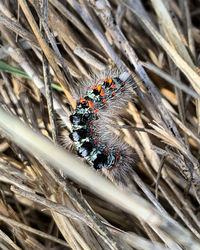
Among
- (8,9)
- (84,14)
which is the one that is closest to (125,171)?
(84,14)

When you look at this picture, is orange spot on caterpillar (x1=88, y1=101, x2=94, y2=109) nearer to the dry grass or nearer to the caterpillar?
the caterpillar

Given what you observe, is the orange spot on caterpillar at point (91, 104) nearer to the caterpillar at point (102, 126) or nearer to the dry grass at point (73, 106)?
the caterpillar at point (102, 126)

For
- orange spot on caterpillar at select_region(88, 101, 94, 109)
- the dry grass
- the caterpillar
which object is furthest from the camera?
orange spot on caterpillar at select_region(88, 101, 94, 109)

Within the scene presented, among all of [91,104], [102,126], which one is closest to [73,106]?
[91,104]

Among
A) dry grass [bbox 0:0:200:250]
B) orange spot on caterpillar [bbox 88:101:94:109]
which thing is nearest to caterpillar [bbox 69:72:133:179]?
orange spot on caterpillar [bbox 88:101:94:109]

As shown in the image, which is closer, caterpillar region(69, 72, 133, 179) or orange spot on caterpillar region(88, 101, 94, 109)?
caterpillar region(69, 72, 133, 179)

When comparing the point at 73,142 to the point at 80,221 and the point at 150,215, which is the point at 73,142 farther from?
the point at 150,215
